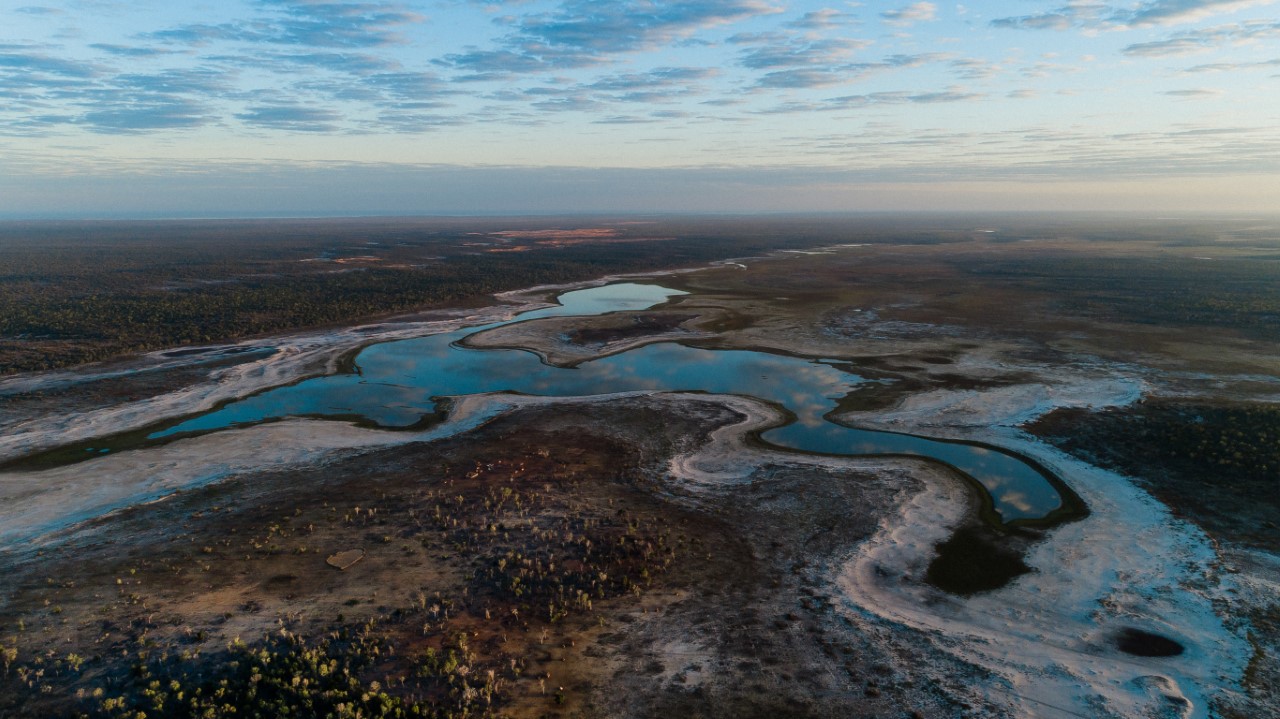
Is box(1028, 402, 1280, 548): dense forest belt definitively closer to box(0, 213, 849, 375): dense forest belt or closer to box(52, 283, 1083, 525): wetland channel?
box(52, 283, 1083, 525): wetland channel

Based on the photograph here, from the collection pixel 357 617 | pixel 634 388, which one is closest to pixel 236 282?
pixel 634 388

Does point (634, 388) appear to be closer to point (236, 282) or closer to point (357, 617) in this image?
point (357, 617)

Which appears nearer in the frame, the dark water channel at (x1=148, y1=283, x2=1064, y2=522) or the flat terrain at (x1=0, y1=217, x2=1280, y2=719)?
the flat terrain at (x1=0, y1=217, x2=1280, y2=719)

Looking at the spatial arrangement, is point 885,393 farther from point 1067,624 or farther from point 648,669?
point 648,669

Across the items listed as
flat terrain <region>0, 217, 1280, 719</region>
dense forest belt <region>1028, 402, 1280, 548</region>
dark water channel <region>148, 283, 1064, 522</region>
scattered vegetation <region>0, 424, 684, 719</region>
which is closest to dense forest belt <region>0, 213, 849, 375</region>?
flat terrain <region>0, 217, 1280, 719</region>

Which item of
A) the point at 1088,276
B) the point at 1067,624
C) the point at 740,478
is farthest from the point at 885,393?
the point at 1088,276

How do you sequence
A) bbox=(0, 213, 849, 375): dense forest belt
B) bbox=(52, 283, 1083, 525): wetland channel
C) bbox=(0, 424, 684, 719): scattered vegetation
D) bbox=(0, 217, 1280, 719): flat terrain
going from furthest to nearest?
bbox=(0, 213, 849, 375): dense forest belt → bbox=(52, 283, 1083, 525): wetland channel → bbox=(0, 217, 1280, 719): flat terrain → bbox=(0, 424, 684, 719): scattered vegetation
